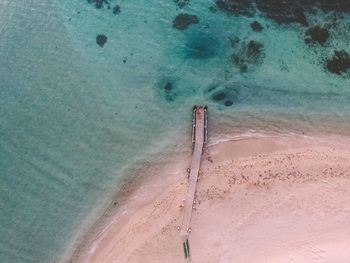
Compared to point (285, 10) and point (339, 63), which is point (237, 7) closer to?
point (285, 10)

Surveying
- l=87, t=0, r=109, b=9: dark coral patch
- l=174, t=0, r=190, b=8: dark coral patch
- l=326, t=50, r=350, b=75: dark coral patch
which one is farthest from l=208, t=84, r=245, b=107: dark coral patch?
l=87, t=0, r=109, b=9: dark coral patch

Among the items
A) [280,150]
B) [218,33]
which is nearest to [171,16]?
[218,33]

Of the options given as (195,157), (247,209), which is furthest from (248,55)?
(247,209)

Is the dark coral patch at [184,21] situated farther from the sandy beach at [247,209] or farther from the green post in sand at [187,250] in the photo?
the green post in sand at [187,250]

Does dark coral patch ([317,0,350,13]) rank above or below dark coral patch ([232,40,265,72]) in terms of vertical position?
above

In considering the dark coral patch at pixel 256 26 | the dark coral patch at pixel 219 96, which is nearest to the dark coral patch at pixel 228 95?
the dark coral patch at pixel 219 96

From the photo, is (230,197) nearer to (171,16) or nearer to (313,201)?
(313,201)

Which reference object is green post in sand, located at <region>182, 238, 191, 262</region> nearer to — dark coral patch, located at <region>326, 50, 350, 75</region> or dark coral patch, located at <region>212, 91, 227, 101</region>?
dark coral patch, located at <region>212, 91, 227, 101</region>
